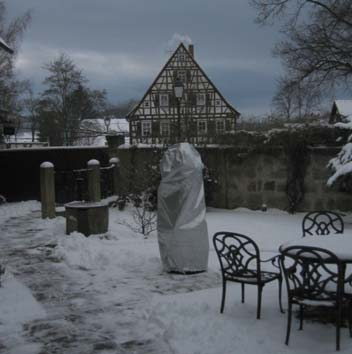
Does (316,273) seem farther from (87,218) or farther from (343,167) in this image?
(343,167)

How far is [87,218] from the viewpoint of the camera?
337 inches

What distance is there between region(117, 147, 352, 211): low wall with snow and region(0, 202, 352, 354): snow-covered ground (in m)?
3.46

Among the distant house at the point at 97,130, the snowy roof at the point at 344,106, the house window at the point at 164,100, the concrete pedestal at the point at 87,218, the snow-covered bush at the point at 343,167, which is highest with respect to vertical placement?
the house window at the point at 164,100

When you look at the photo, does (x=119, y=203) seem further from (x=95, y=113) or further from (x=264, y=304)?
(x=95, y=113)

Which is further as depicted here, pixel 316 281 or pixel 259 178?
pixel 259 178

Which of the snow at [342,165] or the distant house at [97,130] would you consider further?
the distant house at [97,130]

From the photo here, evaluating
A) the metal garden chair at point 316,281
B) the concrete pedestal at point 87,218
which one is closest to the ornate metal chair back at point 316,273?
the metal garden chair at point 316,281

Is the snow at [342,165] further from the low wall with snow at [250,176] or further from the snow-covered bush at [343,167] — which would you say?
the low wall with snow at [250,176]

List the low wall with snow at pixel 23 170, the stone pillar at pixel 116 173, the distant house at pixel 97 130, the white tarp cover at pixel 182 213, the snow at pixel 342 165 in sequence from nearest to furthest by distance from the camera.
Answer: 1. the white tarp cover at pixel 182 213
2. the snow at pixel 342 165
3. the stone pillar at pixel 116 173
4. the low wall with snow at pixel 23 170
5. the distant house at pixel 97 130

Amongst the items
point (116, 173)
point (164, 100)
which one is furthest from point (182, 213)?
point (164, 100)

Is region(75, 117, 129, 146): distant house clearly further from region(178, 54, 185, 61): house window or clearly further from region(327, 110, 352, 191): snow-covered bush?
region(327, 110, 352, 191): snow-covered bush

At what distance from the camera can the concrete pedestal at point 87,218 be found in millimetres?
8570

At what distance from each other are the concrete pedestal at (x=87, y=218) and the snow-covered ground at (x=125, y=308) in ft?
1.07

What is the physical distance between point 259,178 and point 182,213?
6.08 m
